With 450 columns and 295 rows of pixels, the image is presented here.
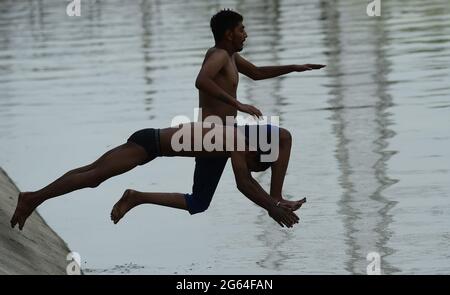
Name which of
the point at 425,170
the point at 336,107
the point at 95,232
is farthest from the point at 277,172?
the point at 336,107

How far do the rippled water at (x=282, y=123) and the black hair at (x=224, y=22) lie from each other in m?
1.69

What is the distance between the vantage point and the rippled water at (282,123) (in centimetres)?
1056

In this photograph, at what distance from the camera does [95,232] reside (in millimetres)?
11477

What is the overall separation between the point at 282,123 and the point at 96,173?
7.93 m

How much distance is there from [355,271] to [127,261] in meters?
1.65

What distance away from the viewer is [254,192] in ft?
28.8

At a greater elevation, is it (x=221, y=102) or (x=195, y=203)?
(x=221, y=102)
